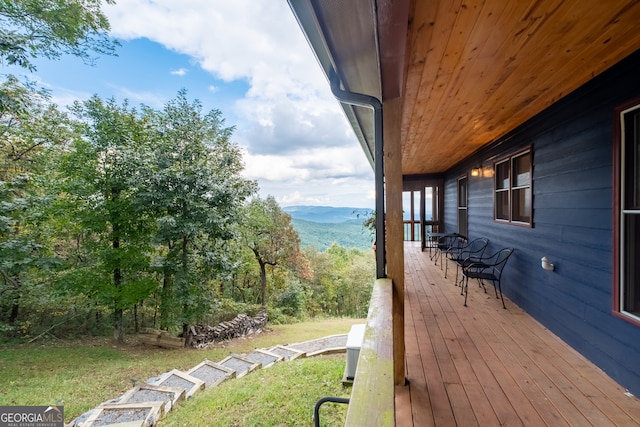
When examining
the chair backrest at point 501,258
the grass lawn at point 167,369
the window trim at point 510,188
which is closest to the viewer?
the window trim at point 510,188

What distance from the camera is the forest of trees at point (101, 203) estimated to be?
7906mm

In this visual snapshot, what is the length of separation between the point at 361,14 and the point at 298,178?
93.6 ft

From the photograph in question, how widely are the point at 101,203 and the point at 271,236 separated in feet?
23.5

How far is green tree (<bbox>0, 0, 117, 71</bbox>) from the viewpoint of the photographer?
6.52 meters

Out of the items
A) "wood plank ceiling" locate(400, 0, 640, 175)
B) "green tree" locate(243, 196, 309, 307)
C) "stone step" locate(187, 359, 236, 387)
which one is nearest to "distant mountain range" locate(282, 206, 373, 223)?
"green tree" locate(243, 196, 309, 307)

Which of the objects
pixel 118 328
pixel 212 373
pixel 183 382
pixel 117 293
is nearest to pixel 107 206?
pixel 117 293

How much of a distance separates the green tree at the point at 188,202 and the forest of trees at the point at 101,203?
0.04 meters

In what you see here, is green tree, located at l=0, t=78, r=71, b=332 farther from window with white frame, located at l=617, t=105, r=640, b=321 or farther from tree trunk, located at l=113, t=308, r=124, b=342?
window with white frame, located at l=617, t=105, r=640, b=321

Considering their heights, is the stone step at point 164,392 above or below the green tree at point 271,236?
below

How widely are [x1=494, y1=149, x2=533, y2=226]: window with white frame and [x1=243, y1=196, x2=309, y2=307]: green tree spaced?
10383 mm

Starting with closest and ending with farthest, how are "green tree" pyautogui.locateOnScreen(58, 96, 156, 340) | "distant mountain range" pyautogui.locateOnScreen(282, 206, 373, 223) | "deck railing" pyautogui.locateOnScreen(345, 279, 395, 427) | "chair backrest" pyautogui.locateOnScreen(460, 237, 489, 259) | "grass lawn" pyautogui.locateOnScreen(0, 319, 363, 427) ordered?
"deck railing" pyautogui.locateOnScreen(345, 279, 395, 427) → "grass lawn" pyautogui.locateOnScreen(0, 319, 363, 427) → "chair backrest" pyautogui.locateOnScreen(460, 237, 489, 259) → "green tree" pyautogui.locateOnScreen(58, 96, 156, 340) → "distant mountain range" pyautogui.locateOnScreen(282, 206, 373, 223)

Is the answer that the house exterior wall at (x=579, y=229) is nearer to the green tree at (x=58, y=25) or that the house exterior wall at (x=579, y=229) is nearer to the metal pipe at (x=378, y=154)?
the metal pipe at (x=378, y=154)

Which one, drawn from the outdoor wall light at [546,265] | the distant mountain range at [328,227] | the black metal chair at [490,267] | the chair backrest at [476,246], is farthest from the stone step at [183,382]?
the distant mountain range at [328,227]

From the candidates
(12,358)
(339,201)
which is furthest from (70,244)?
(339,201)
